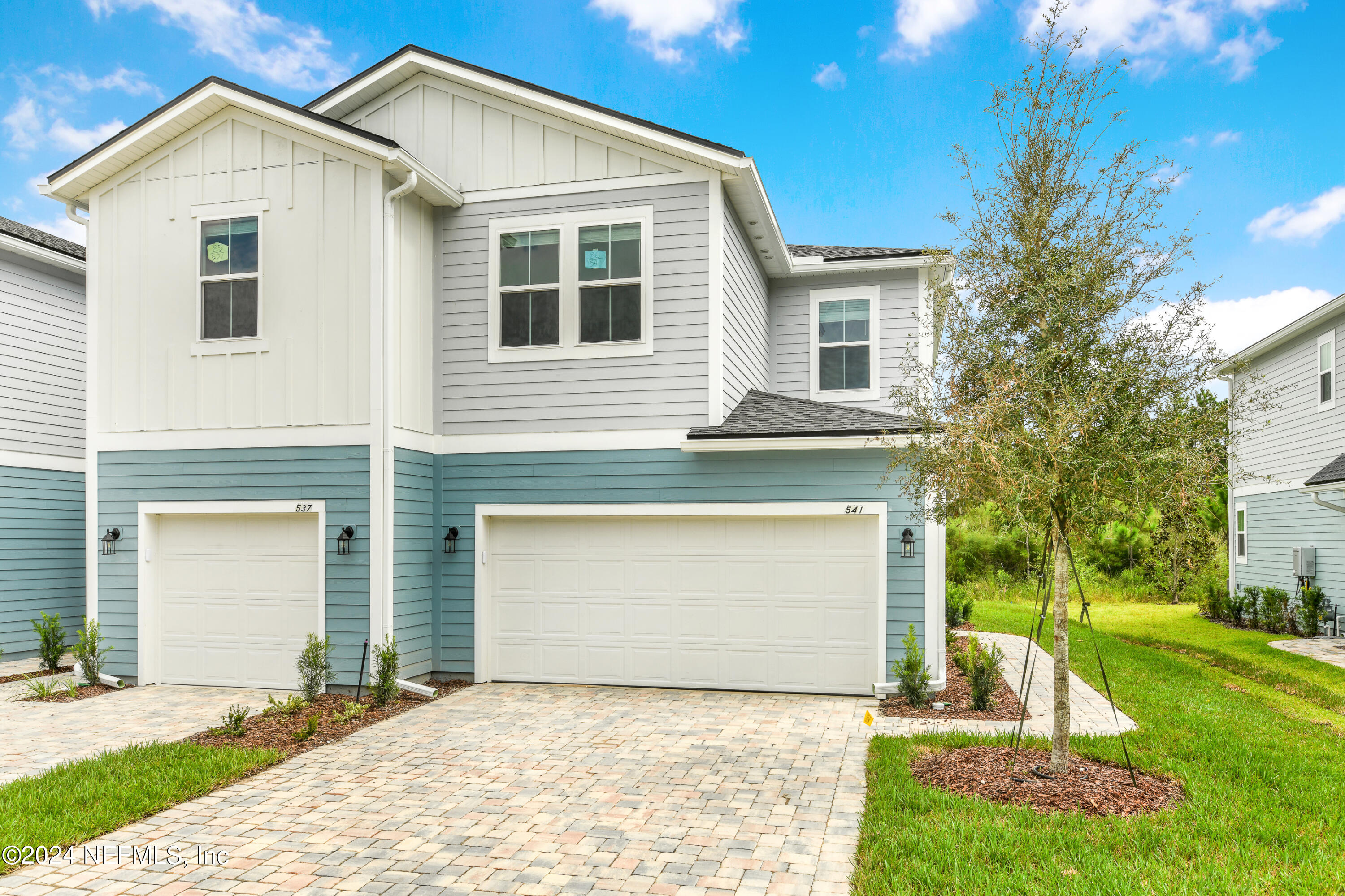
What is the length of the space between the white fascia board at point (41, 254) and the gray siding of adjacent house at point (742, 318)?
9428 mm

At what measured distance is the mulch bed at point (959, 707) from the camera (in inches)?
311

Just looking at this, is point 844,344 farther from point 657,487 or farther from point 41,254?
point 41,254

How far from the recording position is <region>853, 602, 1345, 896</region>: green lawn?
13.7ft

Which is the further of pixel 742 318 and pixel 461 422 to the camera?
pixel 742 318

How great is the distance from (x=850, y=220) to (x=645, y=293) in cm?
2805

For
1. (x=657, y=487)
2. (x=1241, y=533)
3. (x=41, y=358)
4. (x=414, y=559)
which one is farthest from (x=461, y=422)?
(x=1241, y=533)

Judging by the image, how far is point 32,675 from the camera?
32.0ft

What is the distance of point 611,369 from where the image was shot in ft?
31.3

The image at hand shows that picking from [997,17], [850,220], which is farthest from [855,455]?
[850,220]

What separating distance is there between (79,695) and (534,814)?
6.56 metres

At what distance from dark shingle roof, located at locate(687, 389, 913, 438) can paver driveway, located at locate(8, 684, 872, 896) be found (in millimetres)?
2809

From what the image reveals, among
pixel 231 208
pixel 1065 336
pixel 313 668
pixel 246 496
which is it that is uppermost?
pixel 231 208

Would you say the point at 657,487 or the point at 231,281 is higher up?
the point at 231,281

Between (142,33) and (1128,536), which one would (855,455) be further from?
(142,33)
